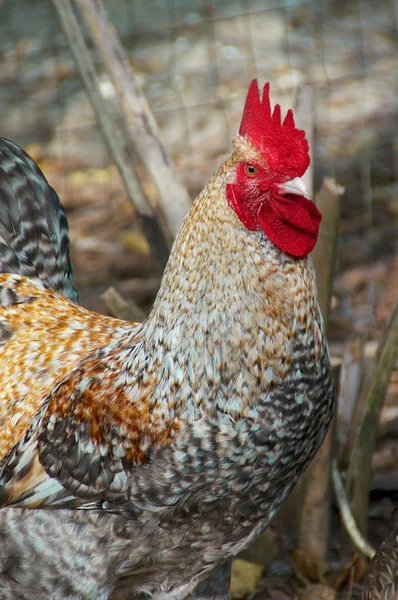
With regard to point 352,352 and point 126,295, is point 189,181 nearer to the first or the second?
point 126,295

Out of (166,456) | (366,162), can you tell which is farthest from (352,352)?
(366,162)

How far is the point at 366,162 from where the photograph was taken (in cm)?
647

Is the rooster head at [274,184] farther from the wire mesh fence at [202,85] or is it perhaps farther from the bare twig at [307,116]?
the wire mesh fence at [202,85]

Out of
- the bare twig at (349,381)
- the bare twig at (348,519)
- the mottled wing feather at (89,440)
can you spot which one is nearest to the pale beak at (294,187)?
the mottled wing feather at (89,440)

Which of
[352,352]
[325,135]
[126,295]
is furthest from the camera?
[325,135]

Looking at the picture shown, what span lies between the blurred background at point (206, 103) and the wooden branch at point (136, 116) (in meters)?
1.87

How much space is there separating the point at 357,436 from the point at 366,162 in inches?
134

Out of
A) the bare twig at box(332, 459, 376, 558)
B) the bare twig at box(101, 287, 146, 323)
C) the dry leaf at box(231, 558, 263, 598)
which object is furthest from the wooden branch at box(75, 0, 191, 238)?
the dry leaf at box(231, 558, 263, 598)

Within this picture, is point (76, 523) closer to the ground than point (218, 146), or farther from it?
closer to the ground

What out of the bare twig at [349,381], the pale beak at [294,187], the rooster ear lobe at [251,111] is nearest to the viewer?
the pale beak at [294,187]

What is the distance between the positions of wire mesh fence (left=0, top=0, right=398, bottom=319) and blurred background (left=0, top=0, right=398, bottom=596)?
1 cm

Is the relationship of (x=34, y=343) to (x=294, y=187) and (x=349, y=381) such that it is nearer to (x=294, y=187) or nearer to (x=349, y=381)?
(x=294, y=187)

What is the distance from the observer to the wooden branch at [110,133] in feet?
12.7

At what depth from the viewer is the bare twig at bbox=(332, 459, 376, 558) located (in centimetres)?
361
